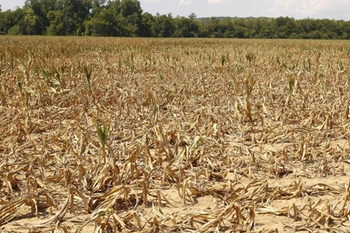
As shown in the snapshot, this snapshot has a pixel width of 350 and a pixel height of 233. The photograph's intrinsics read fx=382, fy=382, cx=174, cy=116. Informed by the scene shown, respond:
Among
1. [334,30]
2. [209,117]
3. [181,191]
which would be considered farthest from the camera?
[334,30]

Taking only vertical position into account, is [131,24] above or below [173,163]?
above

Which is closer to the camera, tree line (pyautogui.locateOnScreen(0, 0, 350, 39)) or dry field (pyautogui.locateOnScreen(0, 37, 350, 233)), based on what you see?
dry field (pyautogui.locateOnScreen(0, 37, 350, 233))

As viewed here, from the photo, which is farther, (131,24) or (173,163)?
(131,24)

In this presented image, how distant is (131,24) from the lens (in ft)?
222

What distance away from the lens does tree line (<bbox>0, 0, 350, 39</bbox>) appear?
58.6 meters

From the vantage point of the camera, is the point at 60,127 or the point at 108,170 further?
the point at 60,127

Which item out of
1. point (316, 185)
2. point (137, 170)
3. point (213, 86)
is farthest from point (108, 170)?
point (213, 86)

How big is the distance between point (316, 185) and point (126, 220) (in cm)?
133

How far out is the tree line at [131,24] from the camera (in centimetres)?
5862

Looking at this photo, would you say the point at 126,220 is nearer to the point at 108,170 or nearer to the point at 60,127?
the point at 108,170

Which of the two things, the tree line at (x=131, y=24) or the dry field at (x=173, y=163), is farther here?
the tree line at (x=131, y=24)

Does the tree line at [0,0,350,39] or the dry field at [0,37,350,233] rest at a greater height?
the tree line at [0,0,350,39]

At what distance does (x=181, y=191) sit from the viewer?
2.56 meters

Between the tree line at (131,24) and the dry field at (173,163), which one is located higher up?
the tree line at (131,24)
